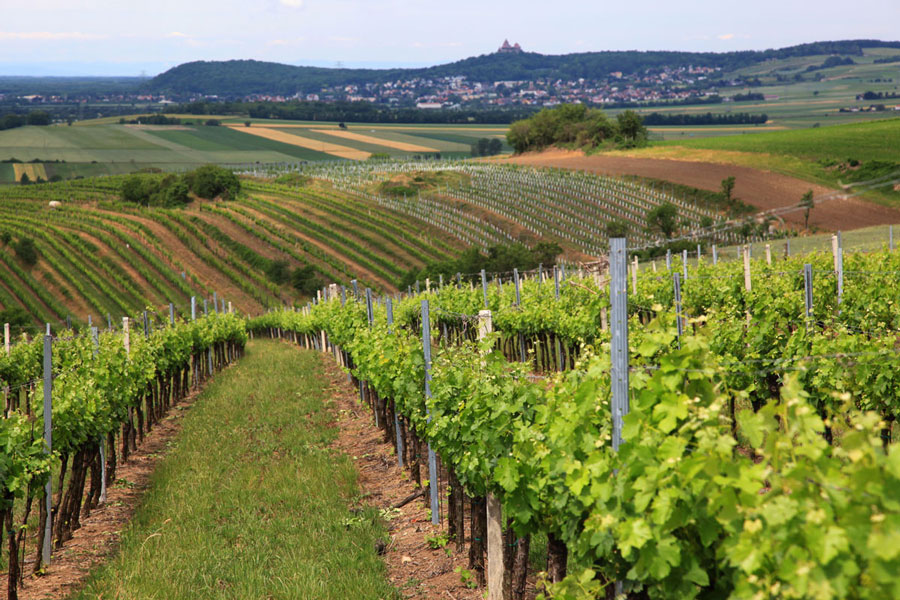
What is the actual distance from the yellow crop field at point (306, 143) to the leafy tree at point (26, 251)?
69218mm

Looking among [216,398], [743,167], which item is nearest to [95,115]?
[743,167]

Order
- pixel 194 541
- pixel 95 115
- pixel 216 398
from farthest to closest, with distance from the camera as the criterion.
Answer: pixel 95 115, pixel 216 398, pixel 194 541

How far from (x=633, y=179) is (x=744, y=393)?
7383 centimetres

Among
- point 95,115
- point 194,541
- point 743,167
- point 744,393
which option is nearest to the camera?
point 744,393

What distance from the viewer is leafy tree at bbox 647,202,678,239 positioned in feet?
187

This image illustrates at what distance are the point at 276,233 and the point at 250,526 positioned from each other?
63.6 meters

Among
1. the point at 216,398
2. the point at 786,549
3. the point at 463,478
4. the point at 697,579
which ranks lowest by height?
the point at 216,398

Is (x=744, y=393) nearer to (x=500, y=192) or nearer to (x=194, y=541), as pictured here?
(x=194, y=541)

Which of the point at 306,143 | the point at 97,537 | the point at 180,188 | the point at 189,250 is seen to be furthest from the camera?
the point at 306,143

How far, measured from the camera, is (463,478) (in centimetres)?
664

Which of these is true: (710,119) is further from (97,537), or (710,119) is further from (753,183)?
(97,537)

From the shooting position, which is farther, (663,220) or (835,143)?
(835,143)

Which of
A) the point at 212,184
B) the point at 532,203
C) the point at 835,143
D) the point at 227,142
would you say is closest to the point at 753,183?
the point at 835,143

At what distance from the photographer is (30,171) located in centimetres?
10206
